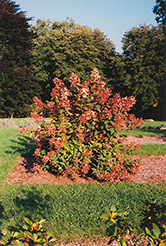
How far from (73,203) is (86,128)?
53.8 inches

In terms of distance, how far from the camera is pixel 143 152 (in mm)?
5812

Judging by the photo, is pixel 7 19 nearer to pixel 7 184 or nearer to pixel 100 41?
pixel 100 41

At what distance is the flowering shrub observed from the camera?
385cm

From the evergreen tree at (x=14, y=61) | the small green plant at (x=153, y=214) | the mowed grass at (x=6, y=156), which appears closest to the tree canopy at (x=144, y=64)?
the evergreen tree at (x=14, y=61)

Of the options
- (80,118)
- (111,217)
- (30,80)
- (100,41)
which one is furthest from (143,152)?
(100,41)

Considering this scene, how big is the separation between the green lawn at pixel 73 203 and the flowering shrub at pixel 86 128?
0.36 metres

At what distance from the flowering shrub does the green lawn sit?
1.17 feet

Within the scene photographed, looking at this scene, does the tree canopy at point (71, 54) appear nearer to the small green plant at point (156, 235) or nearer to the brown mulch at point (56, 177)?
the brown mulch at point (56, 177)

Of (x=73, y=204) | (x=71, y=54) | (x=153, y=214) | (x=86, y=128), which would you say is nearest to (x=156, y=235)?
(x=153, y=214)

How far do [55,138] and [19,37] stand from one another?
1748 centimetres

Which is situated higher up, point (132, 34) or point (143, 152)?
point (132, 34)

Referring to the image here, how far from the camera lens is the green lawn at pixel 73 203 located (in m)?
2.75

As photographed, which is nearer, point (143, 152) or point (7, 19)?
point (143, 152)

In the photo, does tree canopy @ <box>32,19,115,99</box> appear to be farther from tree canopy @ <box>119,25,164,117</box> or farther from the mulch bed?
the mulch bed
